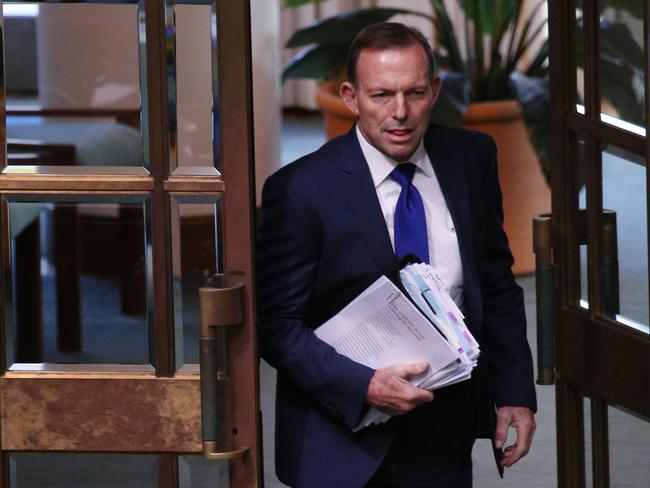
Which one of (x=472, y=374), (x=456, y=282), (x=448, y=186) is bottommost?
(x=472, y=374)

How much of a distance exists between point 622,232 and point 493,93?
Result: 4271 millimetres

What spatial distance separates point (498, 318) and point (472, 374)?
0.13 m

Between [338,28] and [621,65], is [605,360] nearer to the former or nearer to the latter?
[621,65]

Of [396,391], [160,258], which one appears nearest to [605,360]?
[396,391]

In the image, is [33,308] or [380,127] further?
[33,308]

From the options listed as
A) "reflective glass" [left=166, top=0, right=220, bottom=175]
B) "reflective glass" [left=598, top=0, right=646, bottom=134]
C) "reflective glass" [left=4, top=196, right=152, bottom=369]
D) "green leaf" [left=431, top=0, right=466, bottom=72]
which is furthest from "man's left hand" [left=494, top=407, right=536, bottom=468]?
"green leaf" [left=431, top=0, right=466, bottom=72]

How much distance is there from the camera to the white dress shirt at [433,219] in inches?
99.0

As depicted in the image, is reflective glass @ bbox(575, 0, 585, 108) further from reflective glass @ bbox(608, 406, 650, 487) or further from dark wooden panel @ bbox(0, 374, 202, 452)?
dark wooden panel @ bbox(0, 374, 202, 452)

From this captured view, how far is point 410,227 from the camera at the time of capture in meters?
2.49

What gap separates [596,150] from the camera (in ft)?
8.02

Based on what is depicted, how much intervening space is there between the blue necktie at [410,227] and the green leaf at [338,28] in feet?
14.0

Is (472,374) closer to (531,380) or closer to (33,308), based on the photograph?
(531,380)

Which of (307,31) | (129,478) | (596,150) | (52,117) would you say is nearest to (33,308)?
(52,117)

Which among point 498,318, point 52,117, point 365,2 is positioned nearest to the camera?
Result: point 498,318
